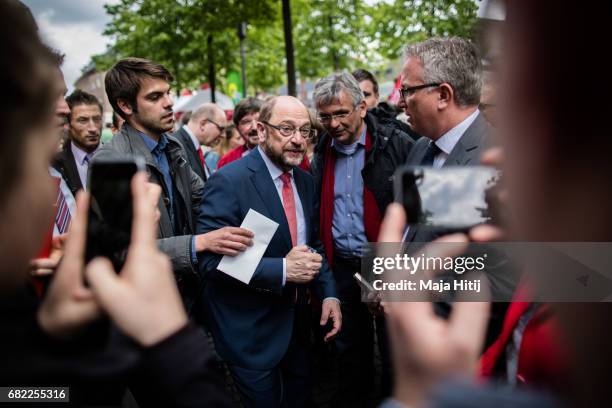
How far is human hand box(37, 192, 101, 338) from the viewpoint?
816 millimetres

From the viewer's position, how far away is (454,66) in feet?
8.30

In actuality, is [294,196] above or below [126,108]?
below

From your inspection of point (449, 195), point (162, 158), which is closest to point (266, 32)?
point (162, 158)

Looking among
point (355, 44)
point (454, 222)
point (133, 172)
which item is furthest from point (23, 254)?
point (355, 44)

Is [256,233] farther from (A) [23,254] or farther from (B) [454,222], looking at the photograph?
(A) [23,254]

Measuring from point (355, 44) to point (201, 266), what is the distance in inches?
651

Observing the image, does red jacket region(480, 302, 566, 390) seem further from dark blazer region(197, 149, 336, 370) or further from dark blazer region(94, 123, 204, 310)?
dark blazer region(94, 123, 204, 310)

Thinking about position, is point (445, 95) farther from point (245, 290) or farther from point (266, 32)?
point (266, 32)

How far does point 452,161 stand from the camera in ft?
7.09

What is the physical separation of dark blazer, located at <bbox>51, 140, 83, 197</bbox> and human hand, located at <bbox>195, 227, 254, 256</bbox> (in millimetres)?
1430

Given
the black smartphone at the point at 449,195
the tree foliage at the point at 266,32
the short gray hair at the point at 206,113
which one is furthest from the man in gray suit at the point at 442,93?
the tree foliage at the point at 266,32

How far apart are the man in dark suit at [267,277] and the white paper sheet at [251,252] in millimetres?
73

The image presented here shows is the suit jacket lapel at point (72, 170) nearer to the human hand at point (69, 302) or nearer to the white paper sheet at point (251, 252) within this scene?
the white paper sheet at point (251, 252)

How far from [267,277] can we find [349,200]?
4.06ft
